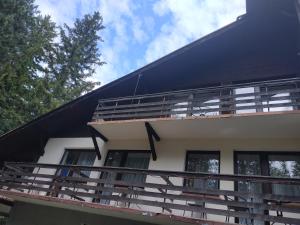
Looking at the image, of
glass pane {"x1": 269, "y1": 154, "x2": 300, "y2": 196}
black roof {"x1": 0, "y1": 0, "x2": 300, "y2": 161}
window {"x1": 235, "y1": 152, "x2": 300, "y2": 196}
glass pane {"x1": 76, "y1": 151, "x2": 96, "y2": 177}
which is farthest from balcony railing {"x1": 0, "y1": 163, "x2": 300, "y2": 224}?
black roof {"x1": 0, "y1": 0, "x2": 300, "y2": 161}

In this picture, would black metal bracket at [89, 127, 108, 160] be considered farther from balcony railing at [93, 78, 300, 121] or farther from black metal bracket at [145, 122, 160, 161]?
black metal bracket at [145, 122, 160, 161]

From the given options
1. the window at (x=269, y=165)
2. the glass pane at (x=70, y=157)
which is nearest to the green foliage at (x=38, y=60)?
the glass pane at (x=70, y=157)

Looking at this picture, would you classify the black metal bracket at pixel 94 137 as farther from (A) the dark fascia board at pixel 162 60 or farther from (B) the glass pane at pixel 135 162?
(A) the dark fascia board at pixel 162 60

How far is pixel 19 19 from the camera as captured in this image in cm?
1634

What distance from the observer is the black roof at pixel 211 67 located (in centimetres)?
935

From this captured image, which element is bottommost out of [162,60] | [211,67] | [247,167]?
[247,167]

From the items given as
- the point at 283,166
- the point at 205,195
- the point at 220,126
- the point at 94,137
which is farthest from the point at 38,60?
the point at 283,166

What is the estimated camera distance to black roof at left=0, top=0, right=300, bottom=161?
935 cm

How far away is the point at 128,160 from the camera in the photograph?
9523 mm

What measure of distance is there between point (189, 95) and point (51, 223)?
616 cm

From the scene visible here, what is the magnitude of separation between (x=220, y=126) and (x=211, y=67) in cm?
350

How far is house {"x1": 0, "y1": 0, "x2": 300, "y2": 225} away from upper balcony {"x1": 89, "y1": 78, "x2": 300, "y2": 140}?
0.03 meters

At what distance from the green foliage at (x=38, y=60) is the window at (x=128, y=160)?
277 inches

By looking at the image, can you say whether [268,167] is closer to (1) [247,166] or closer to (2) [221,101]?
(1) [247,166]
